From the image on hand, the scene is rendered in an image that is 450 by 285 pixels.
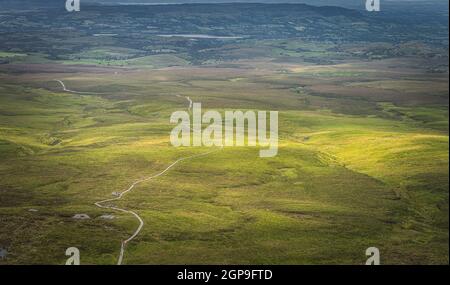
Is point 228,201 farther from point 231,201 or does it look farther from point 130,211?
point 130,211

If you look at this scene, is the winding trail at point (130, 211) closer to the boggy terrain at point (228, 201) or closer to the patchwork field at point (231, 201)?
the boggy terrain at point (228, 201)

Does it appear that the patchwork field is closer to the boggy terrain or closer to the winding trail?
the boggy terrain

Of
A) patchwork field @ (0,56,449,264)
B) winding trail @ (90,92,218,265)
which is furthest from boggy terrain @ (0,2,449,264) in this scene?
winding trail @ (90,92,218,265)

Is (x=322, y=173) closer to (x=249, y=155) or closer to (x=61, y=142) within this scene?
(x=249, y=155)

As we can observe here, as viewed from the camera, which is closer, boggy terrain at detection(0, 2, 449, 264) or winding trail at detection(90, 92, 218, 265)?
winding trail at detection(90, 92, 218, 265)

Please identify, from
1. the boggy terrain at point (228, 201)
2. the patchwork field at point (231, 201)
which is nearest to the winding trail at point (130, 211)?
the boggy terrain at point (228, 201)

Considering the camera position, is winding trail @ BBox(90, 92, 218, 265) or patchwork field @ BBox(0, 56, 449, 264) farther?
patchwork field @ BBox(0, 56, 449, 264)

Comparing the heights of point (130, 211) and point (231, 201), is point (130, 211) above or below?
above

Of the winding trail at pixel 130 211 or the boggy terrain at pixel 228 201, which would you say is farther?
the boggy terrain at pixel 228 201

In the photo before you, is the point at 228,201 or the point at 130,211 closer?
the point at 130,211

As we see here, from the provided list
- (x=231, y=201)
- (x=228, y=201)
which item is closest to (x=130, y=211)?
(x=228, y=201)

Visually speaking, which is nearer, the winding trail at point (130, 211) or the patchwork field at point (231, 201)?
the winding trail at point (130, 211)
